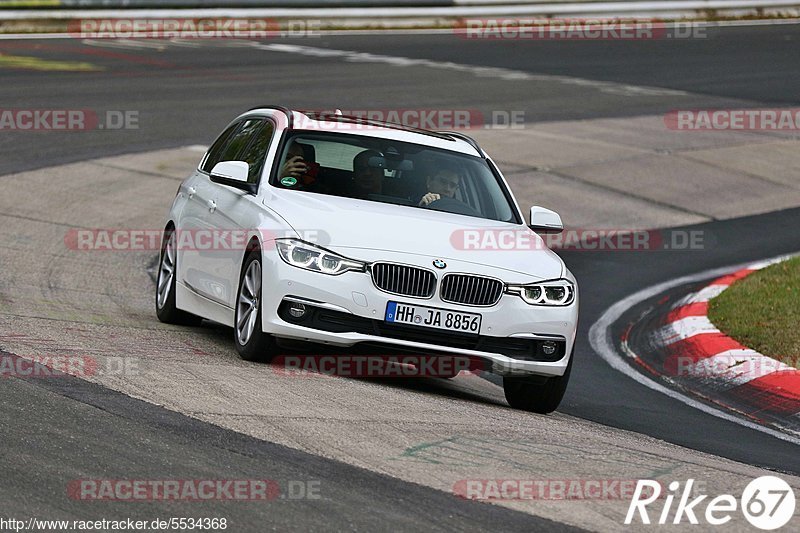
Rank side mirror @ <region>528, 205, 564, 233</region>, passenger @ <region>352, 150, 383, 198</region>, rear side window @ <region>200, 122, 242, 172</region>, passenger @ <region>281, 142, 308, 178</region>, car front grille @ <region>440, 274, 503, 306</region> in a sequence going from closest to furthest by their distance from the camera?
car front grille @ <region>440, 274, 503, 306</region>
passenger @ <region>352, 150, 383, 198</region>
passenger @ <region>281, 142, 308, 178</region>
side mirror @ <region>528, 205, 564, 233</region>
rear side window @ <region>200, 122, 242, 172</region>

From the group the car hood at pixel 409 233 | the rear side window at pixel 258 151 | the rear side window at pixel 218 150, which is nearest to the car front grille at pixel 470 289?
the car hood at pixel 409 233

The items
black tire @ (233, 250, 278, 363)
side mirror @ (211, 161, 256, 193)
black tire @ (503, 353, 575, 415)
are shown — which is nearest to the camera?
black tire @ (233, 250, 278, 363)

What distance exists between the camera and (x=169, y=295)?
10352mm

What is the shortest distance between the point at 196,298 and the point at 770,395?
398cm

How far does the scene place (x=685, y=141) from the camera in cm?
2184

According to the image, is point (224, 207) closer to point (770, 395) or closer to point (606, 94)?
point (770, 395)

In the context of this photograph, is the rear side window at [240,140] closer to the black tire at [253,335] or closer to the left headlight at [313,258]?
the black tire at [253,335]

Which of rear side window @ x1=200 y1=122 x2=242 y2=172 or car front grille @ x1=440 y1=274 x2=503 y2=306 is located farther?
rear side window @ x1=200 y1=122 x2=242 y2=172

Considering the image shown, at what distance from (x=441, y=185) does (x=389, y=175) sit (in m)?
0.36

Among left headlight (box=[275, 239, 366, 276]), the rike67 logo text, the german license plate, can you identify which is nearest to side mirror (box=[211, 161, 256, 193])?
left headlight (box=[275, 239, 366, 276])

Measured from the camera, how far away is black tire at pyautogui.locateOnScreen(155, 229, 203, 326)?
10336mm

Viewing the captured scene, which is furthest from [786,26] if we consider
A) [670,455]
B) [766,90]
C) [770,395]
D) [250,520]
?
[250,520]

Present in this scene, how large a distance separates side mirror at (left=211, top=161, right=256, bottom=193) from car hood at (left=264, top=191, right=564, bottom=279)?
25 cm

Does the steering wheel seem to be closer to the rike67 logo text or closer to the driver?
the driver
